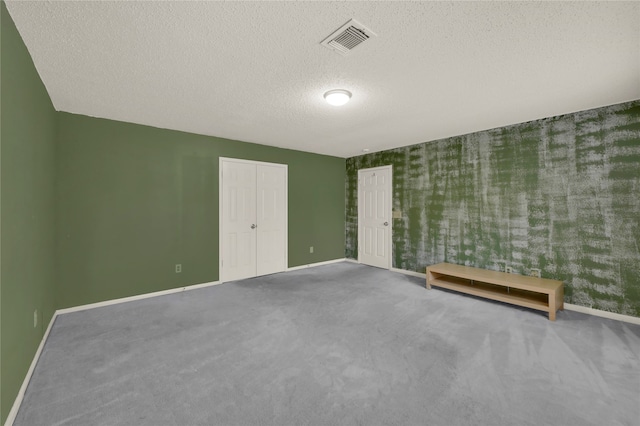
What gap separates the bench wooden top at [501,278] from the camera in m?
3.20

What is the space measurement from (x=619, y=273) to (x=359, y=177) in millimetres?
4223

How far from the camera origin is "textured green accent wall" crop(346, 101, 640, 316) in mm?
3051

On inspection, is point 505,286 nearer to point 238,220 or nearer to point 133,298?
point 238,220

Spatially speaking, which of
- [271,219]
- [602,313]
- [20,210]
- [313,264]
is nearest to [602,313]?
[602,313]

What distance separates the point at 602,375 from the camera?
2.03 metres

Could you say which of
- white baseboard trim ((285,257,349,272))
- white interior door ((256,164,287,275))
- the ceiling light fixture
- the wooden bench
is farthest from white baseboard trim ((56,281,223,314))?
the wooden bench

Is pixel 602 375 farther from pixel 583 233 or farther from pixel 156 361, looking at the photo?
pixel 156 361

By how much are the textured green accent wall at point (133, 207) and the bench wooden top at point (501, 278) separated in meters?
3.75

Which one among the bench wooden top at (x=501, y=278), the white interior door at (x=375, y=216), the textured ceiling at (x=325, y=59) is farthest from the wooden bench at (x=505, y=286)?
the textured ceiling at (x=325, y=59)

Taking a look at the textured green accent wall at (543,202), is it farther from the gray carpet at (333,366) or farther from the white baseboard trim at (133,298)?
the white baseboard trim at (133,298)

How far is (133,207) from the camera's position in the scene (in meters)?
3.77

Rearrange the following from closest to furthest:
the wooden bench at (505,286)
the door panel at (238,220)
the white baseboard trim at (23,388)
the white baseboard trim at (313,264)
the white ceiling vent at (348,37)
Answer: the white baseboard trim at (23,388) → the white ceiling vent at (348,37) → the wooden bench at (505,286) → the door panel at (238,220) → the white baseboard trim at (313,264)

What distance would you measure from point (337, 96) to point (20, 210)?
2681 mm

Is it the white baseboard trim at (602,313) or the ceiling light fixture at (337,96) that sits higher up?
the ceiling light fixture at (337,96)
